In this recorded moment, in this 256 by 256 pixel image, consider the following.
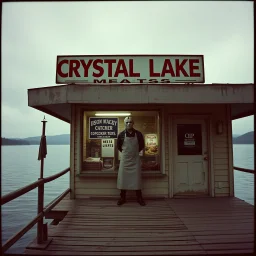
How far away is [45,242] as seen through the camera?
3.60 metres

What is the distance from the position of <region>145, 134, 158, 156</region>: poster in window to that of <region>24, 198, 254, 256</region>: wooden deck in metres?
1.45

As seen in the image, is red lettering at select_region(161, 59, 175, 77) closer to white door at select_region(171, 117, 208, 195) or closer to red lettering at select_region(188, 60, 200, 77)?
red lettering at select_region(188, 60, 200, 77)

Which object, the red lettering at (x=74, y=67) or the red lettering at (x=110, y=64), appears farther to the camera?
the red lettering at (x=110, y=64)

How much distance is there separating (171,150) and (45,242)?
4.09 meters

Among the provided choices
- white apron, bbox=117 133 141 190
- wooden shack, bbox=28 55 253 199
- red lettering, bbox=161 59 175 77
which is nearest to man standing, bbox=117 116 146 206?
white apron, bbox=117 133 141 190

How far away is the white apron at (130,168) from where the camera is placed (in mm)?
5695


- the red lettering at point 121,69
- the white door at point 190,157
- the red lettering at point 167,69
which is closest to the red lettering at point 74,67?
the red lettering at point 121,69

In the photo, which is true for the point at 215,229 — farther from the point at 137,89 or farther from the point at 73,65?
the point at 73,65

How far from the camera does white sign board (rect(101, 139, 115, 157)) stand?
677cm

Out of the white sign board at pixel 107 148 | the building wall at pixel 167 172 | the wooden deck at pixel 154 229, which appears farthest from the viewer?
the white sign board at pixel 107 148

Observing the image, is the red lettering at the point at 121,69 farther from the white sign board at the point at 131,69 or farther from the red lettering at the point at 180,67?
the red lettering at the point at 180,67

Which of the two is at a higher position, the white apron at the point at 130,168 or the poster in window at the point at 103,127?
the poster in window at the point at 103,127

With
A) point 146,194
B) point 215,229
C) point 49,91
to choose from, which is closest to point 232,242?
point 215,229

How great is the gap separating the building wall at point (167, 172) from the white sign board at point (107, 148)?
0.69 meters
